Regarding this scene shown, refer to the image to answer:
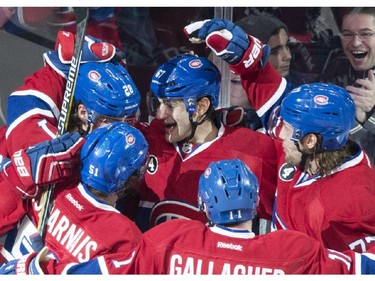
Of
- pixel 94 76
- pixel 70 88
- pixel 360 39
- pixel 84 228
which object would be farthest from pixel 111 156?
pixel 360 39

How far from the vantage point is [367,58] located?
4.38m

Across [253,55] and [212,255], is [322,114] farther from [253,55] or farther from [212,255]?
[212,255]

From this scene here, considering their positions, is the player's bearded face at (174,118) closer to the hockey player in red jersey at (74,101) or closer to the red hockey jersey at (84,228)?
the hockey player in red jersey at (74,101)

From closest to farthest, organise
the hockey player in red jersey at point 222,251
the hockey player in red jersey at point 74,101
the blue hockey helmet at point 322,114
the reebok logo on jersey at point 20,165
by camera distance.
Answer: the hockey player in red jersey at point 222,251, the reebok logo on jersey at point 20,165, the blue hockey helmet at point 322,114, the hockey player in red jersey at point 74,101

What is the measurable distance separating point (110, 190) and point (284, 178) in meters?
0.68

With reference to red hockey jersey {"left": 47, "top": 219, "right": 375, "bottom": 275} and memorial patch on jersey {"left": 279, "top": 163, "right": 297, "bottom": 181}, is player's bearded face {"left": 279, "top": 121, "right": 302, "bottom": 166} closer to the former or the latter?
memorial patch on jersey {"left": 279, "top": 163, "right": 297, "bottom": 181}

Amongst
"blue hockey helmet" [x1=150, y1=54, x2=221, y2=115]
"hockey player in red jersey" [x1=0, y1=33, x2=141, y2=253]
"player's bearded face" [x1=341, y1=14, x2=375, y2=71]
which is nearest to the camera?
"hockey player in red jersey" [x1=0, y1=33, x2=141, y2=253]

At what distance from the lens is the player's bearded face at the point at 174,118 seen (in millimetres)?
3877

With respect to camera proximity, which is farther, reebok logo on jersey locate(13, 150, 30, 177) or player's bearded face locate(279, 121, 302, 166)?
player's bearded face locate(279, 121, 302, 166)

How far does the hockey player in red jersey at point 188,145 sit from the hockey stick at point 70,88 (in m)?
0.35

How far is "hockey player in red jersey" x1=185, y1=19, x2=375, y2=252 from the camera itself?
351 cm

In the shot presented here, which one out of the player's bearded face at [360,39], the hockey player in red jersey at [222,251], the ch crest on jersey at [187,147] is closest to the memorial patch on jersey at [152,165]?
the ch crest on jersey at [187,147]

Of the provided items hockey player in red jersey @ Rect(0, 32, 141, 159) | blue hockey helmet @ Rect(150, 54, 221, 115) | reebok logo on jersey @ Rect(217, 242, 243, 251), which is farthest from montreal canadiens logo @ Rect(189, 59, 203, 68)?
reebok logo on jersey @ Rect(217, 242, 243, 251)

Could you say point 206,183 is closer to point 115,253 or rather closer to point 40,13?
point 115,253
